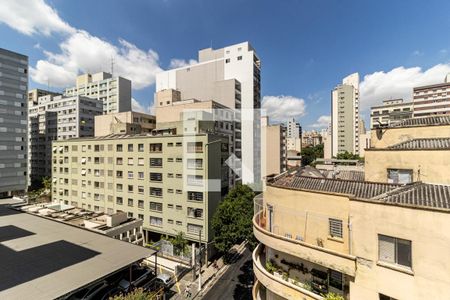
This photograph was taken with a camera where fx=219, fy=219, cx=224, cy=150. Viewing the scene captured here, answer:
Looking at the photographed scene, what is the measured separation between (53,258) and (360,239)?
22.0 meters

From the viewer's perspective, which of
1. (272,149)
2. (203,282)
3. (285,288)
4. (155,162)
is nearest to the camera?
(285,288)

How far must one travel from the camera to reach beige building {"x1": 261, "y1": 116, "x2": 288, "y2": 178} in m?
71.6

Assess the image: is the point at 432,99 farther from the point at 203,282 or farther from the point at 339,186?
the point at 203,282

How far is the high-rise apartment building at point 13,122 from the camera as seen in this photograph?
58812mm

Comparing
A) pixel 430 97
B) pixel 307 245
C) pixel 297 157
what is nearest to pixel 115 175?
pixel 307 245

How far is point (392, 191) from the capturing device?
1083 centimetres

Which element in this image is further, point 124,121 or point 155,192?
point 124,121

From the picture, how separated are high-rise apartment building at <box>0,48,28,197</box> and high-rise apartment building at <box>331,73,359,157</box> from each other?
122 meters

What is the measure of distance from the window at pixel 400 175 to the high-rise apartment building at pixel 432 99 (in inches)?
3995

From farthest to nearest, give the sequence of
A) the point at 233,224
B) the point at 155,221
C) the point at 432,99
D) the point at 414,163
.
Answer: the point at 432,99 < the point at 155,221 < the point at 233,224 < the point at 414,163

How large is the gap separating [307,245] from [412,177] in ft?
27.9

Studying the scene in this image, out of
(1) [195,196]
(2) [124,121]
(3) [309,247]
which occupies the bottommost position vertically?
(1) [195,196]

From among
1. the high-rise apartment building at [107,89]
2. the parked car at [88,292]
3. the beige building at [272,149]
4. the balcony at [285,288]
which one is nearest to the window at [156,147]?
the parked car at [88,292]

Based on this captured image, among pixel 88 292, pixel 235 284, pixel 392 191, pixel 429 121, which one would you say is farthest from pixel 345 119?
pixel 88 292
